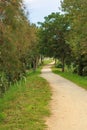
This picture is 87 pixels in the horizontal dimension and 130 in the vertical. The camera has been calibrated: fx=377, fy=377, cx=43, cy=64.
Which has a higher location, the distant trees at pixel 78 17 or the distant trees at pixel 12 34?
the distant trees at pixel 78 17

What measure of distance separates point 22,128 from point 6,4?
5.33 metres

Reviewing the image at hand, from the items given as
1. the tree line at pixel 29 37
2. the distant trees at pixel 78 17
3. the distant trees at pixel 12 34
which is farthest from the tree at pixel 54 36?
the distant trees at pixel 12 34

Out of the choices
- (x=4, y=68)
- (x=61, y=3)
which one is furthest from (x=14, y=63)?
(x=61, y=3)

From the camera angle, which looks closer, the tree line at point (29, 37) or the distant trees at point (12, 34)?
the distant trees at point (12, 34)

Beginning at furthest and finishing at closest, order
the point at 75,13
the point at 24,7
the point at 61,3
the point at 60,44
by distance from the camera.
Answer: the point at 60,44
the point at 61,3
the point at 75,13
the point at 24,7

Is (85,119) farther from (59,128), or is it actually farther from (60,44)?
(60,44)

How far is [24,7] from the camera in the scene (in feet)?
50.4

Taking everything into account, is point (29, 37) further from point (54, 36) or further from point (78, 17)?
point (54, 36)

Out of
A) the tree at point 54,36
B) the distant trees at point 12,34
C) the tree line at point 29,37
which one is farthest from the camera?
the tree at point 54,36

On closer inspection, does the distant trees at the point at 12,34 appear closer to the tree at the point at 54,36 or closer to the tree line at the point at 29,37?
the tree line at the point at 29,37

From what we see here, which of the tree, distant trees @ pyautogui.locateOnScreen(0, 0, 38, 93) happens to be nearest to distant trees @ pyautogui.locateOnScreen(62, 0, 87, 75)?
distant trees @ pyautogui.locateOnScreen(0, 0, 38, 93)

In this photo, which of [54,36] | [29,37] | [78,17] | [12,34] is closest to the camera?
[12,34]

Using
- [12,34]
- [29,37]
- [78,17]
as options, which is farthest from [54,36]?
[12,34]

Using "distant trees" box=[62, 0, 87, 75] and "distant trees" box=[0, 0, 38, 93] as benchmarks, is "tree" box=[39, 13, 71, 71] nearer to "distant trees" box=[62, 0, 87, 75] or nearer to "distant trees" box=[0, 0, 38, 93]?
"distant trees" box=[62, 0, 87, 75]
